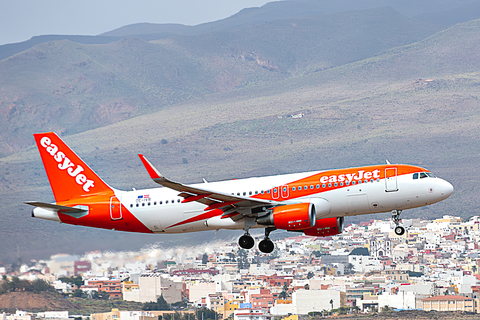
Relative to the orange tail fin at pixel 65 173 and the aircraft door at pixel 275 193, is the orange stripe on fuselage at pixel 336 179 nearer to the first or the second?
the aircraft door at pixel 275 193

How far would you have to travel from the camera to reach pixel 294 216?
44531 millimetres

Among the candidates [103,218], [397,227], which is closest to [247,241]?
[397,227]

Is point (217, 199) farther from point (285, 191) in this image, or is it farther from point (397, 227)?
point (397, 227)

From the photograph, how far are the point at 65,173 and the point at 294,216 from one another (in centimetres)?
1556

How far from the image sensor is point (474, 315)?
14838 centimetres

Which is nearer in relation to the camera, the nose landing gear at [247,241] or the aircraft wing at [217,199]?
the aircraft wing at [217,199]

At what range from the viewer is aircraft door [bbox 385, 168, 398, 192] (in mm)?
44875

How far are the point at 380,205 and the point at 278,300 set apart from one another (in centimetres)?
11812

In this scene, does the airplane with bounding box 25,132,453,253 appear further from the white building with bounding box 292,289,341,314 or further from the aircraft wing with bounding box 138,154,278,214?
the white building with bounding box 292,289,341,314

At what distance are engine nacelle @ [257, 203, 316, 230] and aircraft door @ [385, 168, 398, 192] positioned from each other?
425 centimetres

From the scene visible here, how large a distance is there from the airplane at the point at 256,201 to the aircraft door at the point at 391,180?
0.16 ft

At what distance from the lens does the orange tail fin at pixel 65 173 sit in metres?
50.8

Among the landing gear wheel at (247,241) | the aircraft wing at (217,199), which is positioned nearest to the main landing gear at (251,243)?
the landing gear wheel at (247,241)

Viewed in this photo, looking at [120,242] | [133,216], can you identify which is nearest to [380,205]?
[133,216]
